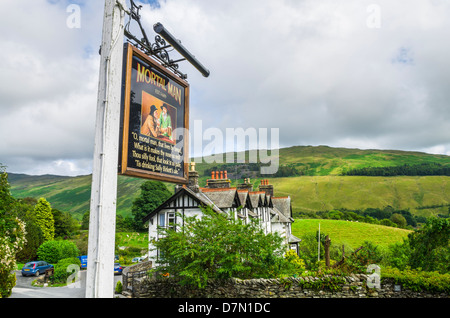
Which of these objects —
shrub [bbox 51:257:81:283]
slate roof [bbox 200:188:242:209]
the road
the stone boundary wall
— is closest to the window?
slate roof [bbox 200:188:242:209]

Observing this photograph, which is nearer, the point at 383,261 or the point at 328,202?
the point at 383,261

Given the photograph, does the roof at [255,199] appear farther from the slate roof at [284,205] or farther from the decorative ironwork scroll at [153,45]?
the decorative ironwork scroll at [153,45]

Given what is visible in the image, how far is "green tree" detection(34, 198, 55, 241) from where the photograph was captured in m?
48.4

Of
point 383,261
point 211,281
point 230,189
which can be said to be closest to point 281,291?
point 211,281

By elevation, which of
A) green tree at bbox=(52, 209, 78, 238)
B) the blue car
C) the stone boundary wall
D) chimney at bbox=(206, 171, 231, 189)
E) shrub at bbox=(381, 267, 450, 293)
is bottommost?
the blue car

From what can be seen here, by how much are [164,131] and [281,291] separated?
9.75 m

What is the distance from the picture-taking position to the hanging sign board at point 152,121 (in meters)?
5.56

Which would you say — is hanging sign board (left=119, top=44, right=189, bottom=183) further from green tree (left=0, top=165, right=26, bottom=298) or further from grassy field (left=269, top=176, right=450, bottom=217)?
grassy field (left=269, top=176, right=450, bottom=217)

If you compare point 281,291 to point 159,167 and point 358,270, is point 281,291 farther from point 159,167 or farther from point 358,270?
point 159,167

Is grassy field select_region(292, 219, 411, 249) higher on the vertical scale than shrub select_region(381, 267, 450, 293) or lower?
lower

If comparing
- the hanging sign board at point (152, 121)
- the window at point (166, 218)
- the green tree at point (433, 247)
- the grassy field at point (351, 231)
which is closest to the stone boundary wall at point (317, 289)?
the green tree at point (433, 247)

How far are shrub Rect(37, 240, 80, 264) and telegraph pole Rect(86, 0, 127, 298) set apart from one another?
3911 centimetres
